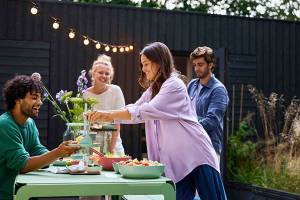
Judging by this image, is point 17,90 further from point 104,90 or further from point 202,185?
point 104,90

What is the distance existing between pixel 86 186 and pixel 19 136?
620 millimetres

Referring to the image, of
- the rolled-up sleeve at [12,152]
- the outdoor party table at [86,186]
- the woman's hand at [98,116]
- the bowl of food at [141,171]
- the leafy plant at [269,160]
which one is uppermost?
the woman's hand at [98,116]

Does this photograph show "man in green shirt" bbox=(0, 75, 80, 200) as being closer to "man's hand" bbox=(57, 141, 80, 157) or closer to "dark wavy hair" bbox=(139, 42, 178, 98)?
"man's hand" bbox=(57, 141, 80, 157)

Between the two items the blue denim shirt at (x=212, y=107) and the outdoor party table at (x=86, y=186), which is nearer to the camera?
the outdoor party table at (x=86, y=186)

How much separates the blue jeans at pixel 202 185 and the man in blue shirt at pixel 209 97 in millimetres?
846

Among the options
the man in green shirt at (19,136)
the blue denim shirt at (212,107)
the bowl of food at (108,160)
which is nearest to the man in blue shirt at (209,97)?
the blue denim shirt at (212,107)

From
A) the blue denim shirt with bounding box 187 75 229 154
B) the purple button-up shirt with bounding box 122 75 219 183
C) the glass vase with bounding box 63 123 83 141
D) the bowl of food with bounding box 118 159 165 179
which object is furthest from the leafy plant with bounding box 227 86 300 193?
the bowl of food with bounding box 118 159 165 179

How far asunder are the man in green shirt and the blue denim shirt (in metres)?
1.31

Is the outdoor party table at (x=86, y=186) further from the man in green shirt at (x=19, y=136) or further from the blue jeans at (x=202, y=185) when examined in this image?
the blue jeans at (x=202, y=185)

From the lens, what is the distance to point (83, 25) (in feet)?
21.4

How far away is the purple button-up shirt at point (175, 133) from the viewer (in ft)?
8.27

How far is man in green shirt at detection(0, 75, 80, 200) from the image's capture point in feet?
7.54

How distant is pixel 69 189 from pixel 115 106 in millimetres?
2055

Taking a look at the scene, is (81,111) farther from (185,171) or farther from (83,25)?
(83,25)
